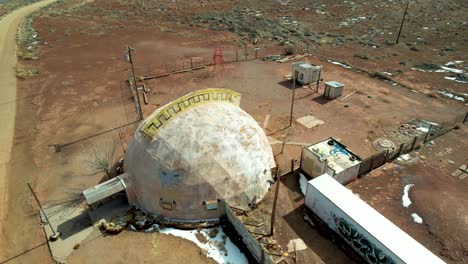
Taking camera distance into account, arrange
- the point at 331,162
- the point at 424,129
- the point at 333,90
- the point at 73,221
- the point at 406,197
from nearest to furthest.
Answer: the point at 73,221 → the point at 406,197 → the point at 331,162 → the point at 424,129 → the point at 333,90

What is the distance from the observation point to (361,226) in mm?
15117

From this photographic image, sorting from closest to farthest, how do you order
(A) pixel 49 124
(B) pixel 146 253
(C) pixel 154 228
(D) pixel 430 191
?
(B) pixel 146 253
(C) pixel 154 228
(D) pixel 430 191
(A) pixel 49 124

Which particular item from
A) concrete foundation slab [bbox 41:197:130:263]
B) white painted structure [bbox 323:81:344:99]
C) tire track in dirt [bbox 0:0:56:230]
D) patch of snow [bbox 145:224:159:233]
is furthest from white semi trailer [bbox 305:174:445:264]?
tire track in dirt [bbox 0:0:56:230]

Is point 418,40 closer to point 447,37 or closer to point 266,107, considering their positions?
point 447,37

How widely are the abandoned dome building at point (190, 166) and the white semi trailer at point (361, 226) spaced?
3.80 metres

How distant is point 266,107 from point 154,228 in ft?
57.1

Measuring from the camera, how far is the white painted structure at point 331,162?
1959 centimetres

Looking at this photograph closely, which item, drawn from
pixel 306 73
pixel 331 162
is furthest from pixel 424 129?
pixel 306 73

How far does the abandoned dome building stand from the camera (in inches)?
664

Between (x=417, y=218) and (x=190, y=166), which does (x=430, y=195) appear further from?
(x=190, y=166)

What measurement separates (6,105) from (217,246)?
29514 millimetres

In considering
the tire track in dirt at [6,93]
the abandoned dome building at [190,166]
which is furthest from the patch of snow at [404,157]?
the tire track in dirt at [6,93]

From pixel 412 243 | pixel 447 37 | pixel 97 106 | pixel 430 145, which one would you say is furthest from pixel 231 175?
pixel 447 37

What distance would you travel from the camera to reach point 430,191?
19.8 meters
